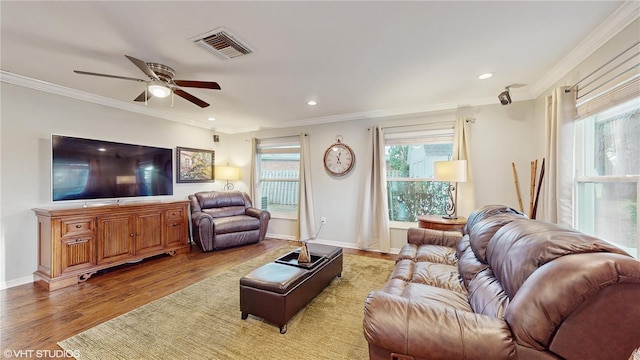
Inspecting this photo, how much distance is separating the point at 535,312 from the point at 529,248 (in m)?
0.36

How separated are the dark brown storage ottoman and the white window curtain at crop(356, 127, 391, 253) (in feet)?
6.56

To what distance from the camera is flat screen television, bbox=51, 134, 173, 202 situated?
10.2ft

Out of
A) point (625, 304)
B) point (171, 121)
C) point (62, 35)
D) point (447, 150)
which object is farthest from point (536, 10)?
point (171, 121)

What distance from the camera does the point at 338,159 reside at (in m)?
4.64

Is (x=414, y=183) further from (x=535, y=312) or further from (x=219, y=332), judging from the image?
(x=219, y=332)

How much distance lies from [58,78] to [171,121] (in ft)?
5.53

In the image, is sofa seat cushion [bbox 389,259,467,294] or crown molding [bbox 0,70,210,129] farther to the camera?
crown molding [bbox 0,70,210,129]

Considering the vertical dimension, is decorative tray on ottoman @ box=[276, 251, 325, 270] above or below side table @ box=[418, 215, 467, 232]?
below

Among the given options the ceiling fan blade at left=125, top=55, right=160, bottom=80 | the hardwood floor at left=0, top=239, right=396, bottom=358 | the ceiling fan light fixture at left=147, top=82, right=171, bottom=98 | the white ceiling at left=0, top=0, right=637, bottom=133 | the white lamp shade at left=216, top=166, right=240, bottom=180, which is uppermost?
the white ceiling at left=0, top=0, right=637, bottom=133

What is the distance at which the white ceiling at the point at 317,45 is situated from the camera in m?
1.72

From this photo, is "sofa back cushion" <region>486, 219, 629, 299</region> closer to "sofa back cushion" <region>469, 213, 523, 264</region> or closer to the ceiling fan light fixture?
"sofa back cushion" <region>469, 213, 523, 264</region>

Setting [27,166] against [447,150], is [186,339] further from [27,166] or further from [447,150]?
[447,150]

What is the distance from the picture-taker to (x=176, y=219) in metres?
4.07

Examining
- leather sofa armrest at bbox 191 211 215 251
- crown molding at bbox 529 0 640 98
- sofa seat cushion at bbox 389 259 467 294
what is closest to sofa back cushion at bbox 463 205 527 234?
sofa seat cushion at bbox 389 259 467 294
